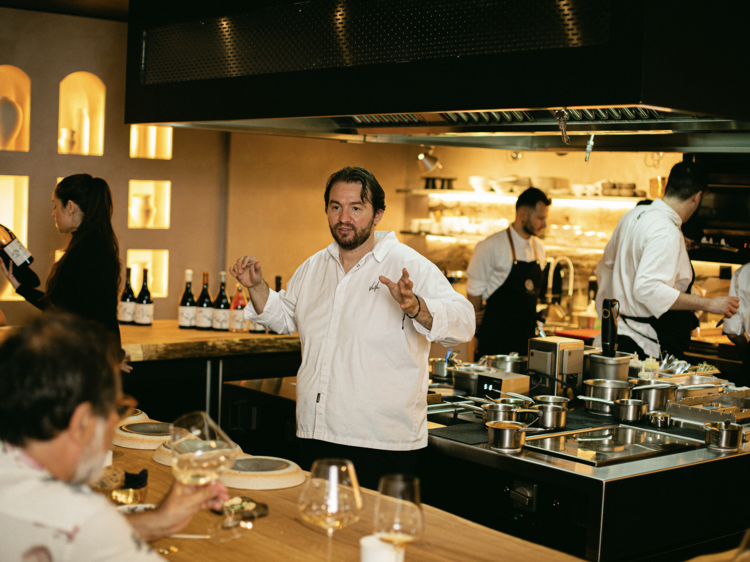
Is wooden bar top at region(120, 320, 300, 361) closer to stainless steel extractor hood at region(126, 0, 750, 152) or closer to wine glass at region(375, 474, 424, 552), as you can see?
stainless steel extractor hood at region(126, 0, 750, 152)

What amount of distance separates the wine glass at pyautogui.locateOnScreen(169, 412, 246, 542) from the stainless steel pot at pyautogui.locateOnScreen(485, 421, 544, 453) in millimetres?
1088

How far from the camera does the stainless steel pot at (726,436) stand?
253cm

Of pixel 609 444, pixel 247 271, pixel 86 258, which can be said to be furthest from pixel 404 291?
pixel 86 258

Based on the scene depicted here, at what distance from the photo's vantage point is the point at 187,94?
3.37 metres

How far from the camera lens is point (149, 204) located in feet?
18.5

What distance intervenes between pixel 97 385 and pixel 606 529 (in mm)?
1473

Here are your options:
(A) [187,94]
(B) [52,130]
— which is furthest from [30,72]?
(A) [187,94]

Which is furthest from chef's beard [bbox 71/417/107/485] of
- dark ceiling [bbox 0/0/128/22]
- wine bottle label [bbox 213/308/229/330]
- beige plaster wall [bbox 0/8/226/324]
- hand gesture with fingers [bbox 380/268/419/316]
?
dark ceiling [bbox 0/0/128/22]

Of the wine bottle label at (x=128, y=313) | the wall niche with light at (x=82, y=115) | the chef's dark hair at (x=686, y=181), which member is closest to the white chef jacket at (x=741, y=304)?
the chef's dark hair at (x=686, y=181)

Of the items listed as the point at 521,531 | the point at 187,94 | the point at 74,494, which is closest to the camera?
the point at 74,494

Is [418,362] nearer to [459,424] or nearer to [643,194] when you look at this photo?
[459,424]

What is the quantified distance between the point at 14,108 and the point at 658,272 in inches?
155

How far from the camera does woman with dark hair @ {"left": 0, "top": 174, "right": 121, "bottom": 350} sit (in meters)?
3.36

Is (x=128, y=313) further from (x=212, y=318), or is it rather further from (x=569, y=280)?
(x=569, y=280)
